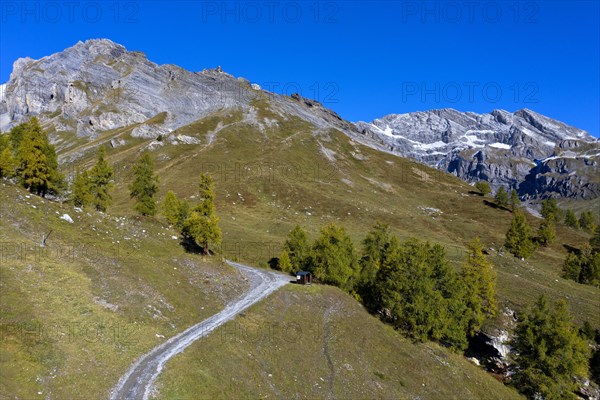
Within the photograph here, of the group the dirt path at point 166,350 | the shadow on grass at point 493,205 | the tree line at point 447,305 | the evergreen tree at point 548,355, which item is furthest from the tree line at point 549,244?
the dirt path at point 166,350

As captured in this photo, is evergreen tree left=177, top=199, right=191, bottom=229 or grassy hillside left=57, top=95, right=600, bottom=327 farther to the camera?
grassy hillside left=57, top=95, right=600, bottom=327

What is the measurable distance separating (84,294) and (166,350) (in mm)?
10135

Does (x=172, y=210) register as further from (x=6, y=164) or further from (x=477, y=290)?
(x=477, y=290)

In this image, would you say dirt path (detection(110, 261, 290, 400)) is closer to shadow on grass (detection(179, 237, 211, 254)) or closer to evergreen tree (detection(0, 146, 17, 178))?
shadow on grass (detection(179, 237, 211, 254))

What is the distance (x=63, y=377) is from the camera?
25.0m

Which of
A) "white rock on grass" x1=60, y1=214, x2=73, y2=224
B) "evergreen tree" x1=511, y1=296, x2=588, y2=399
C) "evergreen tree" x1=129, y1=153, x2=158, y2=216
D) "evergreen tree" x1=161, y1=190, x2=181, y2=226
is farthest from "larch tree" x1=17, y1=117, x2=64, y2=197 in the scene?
"evergreen tree" x1=511, y1=296, x2=588, y2=399

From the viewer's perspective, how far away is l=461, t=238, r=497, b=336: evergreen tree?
5693 cm

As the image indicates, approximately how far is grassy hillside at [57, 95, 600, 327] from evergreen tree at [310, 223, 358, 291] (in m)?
16.2

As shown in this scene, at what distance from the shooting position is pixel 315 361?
127ft

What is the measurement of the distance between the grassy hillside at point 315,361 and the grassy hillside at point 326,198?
76.3ft

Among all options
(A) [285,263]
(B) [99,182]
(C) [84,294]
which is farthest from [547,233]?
(C) [84,294]

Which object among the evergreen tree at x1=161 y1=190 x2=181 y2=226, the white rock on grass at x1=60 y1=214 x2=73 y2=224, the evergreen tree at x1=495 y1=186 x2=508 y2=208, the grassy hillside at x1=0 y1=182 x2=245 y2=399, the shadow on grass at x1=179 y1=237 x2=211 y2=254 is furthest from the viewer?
the evergreen tree at x1=495 y1=186 x2=508 y2=208

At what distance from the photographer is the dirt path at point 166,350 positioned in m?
25.5

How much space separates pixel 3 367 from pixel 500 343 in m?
61.2
